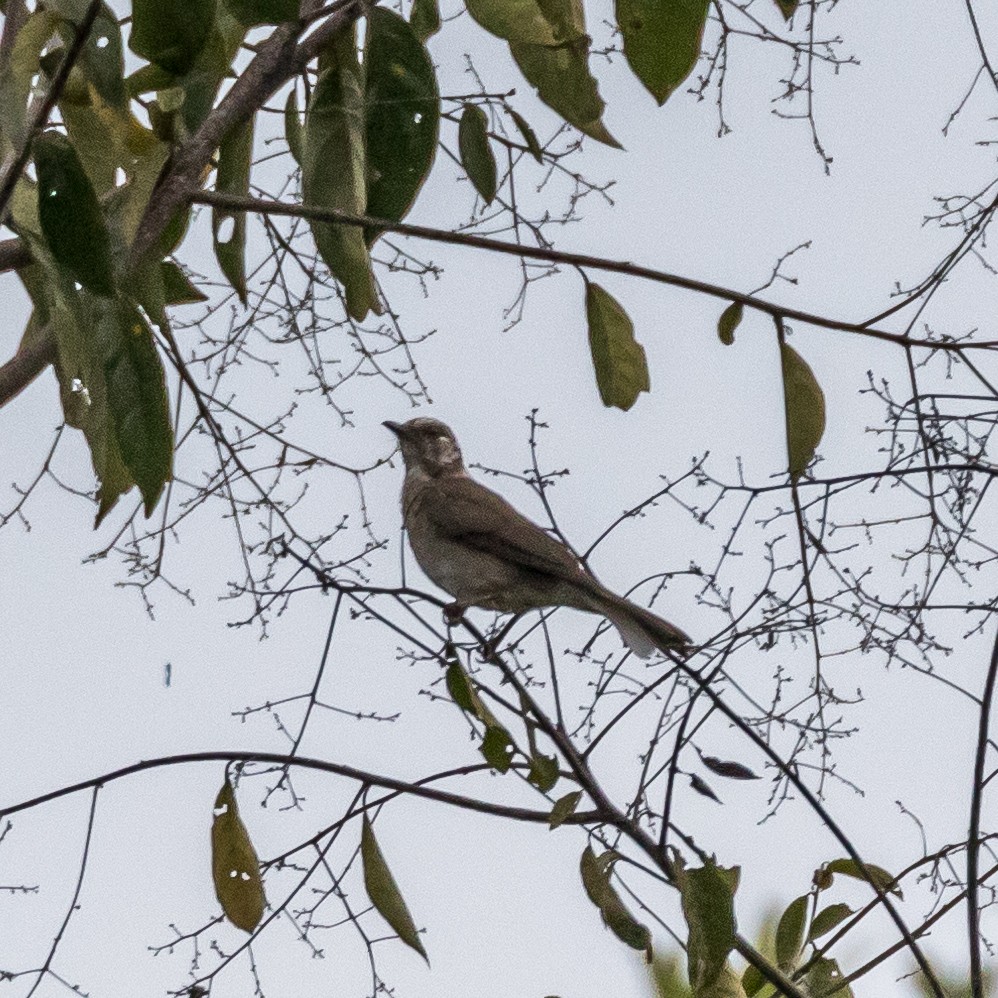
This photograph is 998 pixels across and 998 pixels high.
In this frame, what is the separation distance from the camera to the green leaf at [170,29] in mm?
2281

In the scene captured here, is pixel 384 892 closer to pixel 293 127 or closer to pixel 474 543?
pixel 293 127

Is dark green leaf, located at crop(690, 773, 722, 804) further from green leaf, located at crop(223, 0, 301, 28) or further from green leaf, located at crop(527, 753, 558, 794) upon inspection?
green leaf, located at crop(223, 0, 301, 28)

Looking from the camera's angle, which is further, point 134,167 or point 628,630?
point 628,630

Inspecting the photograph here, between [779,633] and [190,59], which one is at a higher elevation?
[190,59]

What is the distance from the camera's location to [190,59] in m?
2.35

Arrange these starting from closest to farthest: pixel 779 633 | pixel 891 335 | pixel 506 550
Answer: pixel 891 335 < pixel 779 633 < pixel 506 550

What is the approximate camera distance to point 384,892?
3002 millimetres

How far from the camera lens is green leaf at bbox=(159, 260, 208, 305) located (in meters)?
3.37

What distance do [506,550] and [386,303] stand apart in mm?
1297

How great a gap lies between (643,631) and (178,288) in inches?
51.5

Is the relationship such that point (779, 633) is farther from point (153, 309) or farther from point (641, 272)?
point (153, 309)

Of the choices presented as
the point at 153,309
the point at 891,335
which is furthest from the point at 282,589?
the point at 891,335

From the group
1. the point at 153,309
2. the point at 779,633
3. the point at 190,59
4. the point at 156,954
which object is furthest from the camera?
the point at 156,954

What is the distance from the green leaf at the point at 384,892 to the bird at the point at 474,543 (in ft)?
2.69
